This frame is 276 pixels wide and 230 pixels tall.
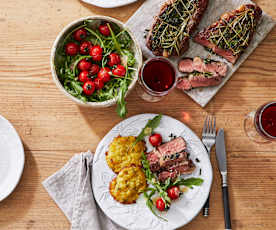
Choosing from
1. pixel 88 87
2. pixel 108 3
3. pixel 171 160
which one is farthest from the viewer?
pixel 108 3

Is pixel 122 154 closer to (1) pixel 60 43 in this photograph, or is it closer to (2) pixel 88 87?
(2) pixel 88 87

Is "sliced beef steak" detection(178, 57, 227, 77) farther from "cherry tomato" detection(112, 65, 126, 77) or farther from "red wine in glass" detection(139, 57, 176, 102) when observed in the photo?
"cherry tomato" detection(112, 65, 126, 77)

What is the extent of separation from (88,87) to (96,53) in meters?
0.22

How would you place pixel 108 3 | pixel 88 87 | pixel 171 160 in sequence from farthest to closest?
pixel 108 3 < pixel 171 160 < pixel 88 87

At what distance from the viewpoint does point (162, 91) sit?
1.82m

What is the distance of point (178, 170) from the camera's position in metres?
1.88

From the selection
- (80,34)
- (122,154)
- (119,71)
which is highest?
(80,34)

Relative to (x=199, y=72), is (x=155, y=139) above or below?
below

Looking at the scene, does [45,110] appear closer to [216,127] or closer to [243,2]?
[216,127]

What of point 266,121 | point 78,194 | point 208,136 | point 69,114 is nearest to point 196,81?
point 208,136

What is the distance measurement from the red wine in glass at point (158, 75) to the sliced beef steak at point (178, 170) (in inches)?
17.6

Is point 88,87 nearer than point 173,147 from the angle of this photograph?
Yes

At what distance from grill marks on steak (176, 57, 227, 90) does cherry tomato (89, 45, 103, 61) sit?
1.68ft

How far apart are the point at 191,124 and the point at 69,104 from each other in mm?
811
